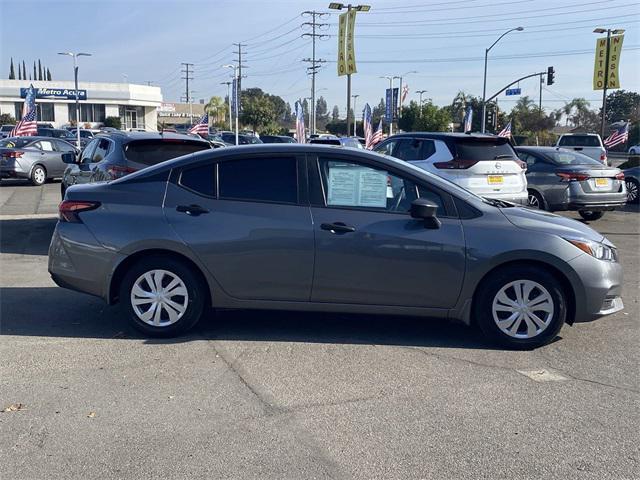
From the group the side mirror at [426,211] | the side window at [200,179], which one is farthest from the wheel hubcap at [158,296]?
the side mirror at [426,211]

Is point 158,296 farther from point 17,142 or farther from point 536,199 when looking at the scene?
point 17,142

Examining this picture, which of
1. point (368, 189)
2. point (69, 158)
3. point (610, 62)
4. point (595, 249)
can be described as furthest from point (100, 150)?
point (610, 62)

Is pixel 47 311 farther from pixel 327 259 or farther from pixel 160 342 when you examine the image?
pixel 327 259

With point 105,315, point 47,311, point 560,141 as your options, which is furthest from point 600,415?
point 560,141

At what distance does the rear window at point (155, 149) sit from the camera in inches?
371

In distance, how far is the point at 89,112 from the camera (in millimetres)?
72625

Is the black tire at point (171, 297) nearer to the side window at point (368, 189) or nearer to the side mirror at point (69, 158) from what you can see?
the side window at point (368, 189)

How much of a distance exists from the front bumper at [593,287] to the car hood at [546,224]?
9.2 inches

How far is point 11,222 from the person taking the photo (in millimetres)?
12742

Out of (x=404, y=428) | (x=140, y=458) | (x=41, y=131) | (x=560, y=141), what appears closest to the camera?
(x=140, y=458)

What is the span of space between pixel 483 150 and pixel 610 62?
28269 mm

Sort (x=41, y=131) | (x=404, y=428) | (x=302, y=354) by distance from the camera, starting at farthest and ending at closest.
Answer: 1. (x=41, y=131)
2. (x=302, y=354)
3. (x=404, y=428)

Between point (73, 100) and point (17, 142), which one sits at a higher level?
point (73, 100)

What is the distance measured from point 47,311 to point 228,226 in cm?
233
